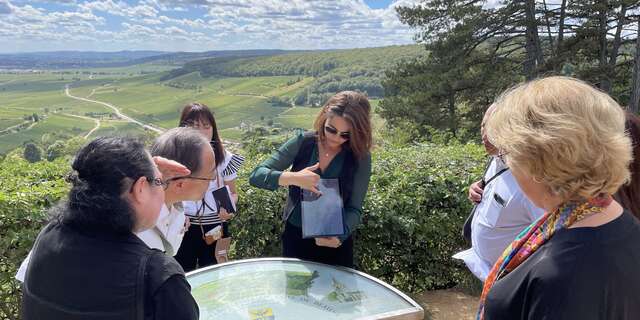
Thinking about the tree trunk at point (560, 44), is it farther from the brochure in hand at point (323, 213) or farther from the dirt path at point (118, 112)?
the dirt path at point (118, 112)

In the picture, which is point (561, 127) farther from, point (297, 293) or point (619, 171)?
point (297, 293)

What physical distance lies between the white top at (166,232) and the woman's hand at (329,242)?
1.05 metres

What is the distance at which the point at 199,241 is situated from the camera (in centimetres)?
338

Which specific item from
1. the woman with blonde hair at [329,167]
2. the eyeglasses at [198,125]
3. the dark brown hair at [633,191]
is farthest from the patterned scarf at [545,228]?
the eyeglasses at [198,125]

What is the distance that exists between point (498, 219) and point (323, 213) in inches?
42.2

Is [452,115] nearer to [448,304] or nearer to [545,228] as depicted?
[448,304]

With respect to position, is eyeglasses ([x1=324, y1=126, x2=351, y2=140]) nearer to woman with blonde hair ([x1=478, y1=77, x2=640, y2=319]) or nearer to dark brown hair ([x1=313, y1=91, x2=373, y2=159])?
dark brown hair ([x1=313, y1=91, x2=373, y2=159])

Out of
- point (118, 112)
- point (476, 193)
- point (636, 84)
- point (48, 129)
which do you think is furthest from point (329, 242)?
point (118, 112)

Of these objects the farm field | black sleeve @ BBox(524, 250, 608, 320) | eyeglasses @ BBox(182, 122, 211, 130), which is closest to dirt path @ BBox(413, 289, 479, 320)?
eyeglasses @ BBox(182, 122, 211, 130)

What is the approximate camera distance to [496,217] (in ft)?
7.64

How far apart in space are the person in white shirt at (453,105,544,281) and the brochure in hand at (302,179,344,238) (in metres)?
0.81

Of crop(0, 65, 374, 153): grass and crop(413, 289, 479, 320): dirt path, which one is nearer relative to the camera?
crop(413, 289, 479, 320): dirt path

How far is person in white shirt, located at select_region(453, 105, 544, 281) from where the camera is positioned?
225cm

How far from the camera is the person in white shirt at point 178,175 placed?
6.47ft
